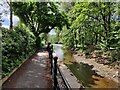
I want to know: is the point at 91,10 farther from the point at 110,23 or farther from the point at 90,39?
the point at 90,39

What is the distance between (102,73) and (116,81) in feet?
6.50

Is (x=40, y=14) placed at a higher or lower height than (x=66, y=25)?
higher

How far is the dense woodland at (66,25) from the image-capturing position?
11.1 meters

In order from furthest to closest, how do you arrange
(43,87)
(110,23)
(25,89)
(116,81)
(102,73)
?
1. (110,23)
2. (102,73)
3. (116,81)
4. (43,87)
5. (25,89)

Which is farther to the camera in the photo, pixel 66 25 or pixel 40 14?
pixel 66 25

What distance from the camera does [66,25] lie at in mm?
28969

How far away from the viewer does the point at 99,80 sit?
11664 millimetres

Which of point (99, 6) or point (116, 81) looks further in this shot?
point (99, 6)

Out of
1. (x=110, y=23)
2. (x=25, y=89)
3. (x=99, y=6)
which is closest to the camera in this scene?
(x=25, y=89)

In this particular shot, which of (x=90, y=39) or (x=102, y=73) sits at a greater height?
(x=90, y=39)

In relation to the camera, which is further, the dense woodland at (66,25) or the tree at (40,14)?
the tree at (40,14)

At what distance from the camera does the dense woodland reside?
11148mm

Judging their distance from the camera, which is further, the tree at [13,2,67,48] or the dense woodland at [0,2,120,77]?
the tree at [13,2,67,48]

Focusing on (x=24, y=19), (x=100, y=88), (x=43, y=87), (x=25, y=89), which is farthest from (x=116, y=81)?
(x=24, y=19)
